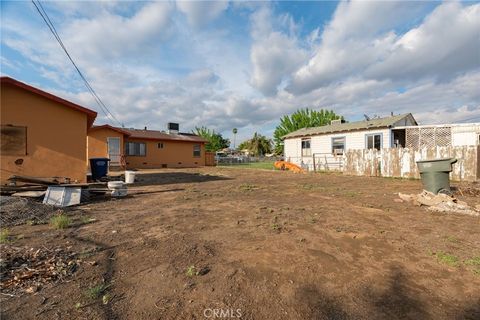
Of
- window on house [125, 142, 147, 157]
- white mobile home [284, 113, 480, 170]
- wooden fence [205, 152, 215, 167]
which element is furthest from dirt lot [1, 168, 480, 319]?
wooden fence [205, 152, 215, 167]

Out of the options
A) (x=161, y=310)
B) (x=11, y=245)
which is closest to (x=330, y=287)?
(x=161, y=310)

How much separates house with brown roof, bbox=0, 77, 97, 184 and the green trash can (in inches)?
468

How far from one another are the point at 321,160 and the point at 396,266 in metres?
19.1

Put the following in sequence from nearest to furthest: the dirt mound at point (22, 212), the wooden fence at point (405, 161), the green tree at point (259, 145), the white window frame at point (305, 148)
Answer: the dirt mound at point (22, 212) → the wooden fence at point (405, 161) → the white window frame at point (305, 148) → the green tree at point (259, 145)

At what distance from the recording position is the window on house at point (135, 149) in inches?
914

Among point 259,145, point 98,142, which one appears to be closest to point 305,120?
point 259,145

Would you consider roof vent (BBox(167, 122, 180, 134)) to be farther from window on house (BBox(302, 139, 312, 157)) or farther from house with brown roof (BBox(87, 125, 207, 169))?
window on house (BBox(302, 139, 312, 157))

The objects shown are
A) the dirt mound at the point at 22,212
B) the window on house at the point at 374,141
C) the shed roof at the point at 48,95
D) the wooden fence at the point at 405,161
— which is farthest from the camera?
the window on house at the point at 374,141

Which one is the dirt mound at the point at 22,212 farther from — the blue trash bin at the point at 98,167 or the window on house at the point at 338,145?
the window on house at the point at 338,145

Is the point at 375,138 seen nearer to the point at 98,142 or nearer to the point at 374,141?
the point at 374,141

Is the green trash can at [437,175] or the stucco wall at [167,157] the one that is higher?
the stucco wall at [167,157]

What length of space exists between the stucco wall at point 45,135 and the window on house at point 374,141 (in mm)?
17950

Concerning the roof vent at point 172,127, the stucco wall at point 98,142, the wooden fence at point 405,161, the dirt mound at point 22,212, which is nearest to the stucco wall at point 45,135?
the dirt mound at point 22,212

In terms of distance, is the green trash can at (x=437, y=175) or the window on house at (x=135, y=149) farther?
the window on house at (x=135, y=149)
